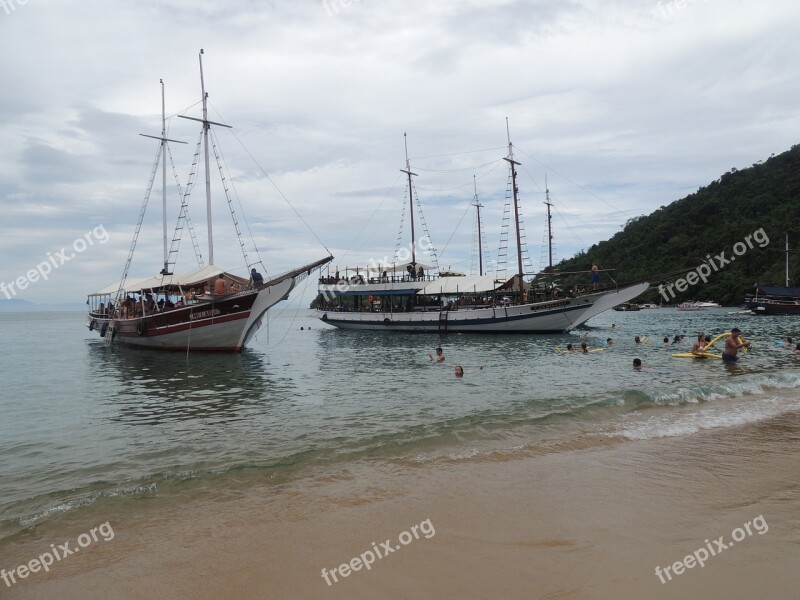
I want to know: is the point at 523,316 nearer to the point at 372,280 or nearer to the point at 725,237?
the point at 372,280

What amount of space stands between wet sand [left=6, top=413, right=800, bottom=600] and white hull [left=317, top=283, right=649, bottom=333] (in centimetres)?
3675

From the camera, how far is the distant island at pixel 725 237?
92625mm

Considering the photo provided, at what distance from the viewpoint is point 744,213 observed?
328ft

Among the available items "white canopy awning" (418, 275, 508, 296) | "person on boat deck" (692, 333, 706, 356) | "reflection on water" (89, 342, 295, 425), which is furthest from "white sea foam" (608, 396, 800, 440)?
"white canopy awning" (418, 275, 508, 296)

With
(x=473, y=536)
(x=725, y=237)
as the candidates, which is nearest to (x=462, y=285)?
(x=473, y=536)

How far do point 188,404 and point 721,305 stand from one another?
10657 cm

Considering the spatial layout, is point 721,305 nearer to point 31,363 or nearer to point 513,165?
point 513,165

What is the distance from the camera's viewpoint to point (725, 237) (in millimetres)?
96375

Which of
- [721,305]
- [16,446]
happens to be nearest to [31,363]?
[16,446]

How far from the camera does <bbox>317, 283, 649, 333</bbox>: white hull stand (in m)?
44.6

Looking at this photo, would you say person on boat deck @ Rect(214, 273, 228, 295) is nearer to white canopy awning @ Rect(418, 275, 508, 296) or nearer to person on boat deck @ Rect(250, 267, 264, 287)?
person on boat deck @ Rect(250, 267, 264, 287)

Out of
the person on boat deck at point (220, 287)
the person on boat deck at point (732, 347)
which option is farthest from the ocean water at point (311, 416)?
the person on boat deck at point (220, 287)

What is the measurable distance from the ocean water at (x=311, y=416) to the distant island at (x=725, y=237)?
229 ft

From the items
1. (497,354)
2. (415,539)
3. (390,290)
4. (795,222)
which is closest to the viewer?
(415,539)
